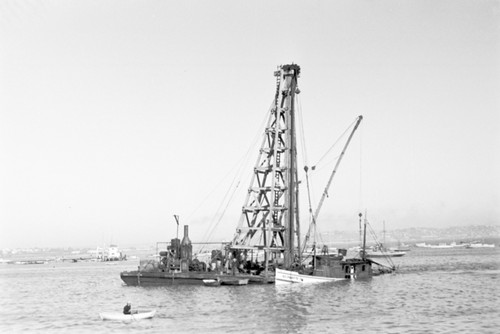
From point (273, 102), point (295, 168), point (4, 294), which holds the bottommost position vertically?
point (4, 294)

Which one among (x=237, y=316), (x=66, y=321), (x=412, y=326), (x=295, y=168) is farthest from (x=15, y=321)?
(x=295, y=168)

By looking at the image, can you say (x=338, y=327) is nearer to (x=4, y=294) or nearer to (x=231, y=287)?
(x=231, y=287)

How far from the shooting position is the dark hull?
60219 mm

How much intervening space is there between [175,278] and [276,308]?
19936mm

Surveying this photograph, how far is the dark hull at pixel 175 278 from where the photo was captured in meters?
60.2

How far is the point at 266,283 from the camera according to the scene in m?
60.2

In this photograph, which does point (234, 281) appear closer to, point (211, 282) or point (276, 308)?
point (211, 282)

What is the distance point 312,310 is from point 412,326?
876 cm

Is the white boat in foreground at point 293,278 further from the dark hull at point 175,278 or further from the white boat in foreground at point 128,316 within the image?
the white boat in foreground at point 128,316

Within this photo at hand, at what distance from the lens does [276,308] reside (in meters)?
44.8

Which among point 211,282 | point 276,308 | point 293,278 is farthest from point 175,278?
point 276,308

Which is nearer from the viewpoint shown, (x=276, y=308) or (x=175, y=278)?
(x=276, y=308)

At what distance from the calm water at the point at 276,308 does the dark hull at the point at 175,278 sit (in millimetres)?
1026

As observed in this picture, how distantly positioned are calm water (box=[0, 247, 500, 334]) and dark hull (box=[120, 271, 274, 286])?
103 cm
